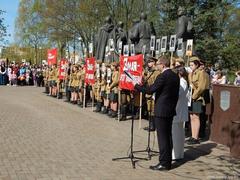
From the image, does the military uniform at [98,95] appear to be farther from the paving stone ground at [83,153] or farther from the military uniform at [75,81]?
the military uniform at [75,81]

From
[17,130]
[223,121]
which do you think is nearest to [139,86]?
[223,121]

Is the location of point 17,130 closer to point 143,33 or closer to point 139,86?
point 139,86

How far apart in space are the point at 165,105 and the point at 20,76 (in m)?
28.7

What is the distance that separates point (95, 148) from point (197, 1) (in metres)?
21.4

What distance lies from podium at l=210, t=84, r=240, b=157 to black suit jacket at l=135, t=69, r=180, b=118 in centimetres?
200

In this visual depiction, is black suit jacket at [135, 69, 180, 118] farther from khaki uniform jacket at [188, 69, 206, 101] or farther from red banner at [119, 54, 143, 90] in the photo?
khaki uniform jacket at [188, 69, 206, 101]

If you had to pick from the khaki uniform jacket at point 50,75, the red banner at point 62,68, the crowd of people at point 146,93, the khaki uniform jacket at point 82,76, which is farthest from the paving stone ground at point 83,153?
the khaki uniform jacket at point 50,75

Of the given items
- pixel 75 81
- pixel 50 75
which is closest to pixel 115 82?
pixel 75 81

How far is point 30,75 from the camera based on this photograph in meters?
37.0

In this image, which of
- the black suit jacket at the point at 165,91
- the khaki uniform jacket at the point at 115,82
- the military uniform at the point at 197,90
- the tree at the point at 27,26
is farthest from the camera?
the tree at the point at 27,26

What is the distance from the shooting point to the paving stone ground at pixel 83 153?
26.4ft

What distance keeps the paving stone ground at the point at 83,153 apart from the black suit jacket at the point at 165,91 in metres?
1.04

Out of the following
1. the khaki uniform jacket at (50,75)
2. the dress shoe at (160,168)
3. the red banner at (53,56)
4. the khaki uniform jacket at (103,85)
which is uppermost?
the red banner at (53,56)

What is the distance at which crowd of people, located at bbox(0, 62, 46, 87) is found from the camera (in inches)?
1395
